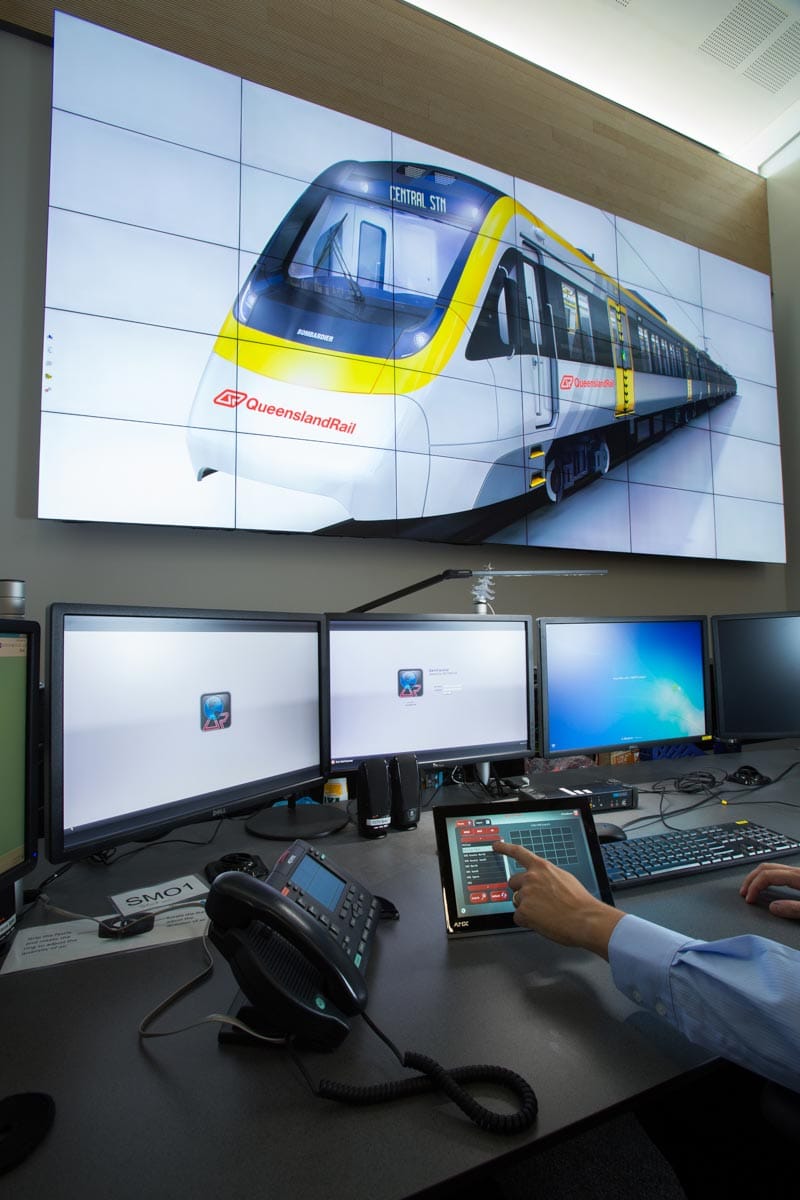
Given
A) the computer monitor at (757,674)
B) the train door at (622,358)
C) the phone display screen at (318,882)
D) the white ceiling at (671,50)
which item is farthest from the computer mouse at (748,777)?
the white ceiling at (671,50)

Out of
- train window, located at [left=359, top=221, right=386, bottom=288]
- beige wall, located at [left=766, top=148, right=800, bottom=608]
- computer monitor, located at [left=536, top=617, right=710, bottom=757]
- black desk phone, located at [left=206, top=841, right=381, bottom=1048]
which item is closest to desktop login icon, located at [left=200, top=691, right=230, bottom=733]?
black desk phone, located at [left=206, top=841, right=381, bottom=1048]

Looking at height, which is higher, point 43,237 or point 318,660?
point 43,237

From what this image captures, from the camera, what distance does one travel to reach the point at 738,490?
2941 mm

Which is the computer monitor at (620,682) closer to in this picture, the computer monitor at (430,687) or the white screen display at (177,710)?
the computer monitor at (430,687)

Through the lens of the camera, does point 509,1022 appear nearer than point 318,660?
Yes

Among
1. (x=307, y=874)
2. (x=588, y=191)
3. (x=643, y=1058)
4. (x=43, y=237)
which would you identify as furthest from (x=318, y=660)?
(x=588, y=191)

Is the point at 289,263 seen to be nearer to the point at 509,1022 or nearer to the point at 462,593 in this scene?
the point at 462,593

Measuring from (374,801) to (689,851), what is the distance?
596 millimetres

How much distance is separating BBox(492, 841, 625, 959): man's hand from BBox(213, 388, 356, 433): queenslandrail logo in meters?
1.60

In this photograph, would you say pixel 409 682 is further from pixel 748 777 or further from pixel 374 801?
pixel 748 777

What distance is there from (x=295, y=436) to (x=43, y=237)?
37.0 inches

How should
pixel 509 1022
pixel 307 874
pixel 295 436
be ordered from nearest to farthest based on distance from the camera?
1. pixel 509 1022
2. pixel 307 874
3. pixel 295 436

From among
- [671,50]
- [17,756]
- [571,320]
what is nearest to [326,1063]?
[17,756]

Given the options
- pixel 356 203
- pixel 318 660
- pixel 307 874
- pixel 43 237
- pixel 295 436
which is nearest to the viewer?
pixel 307 874
